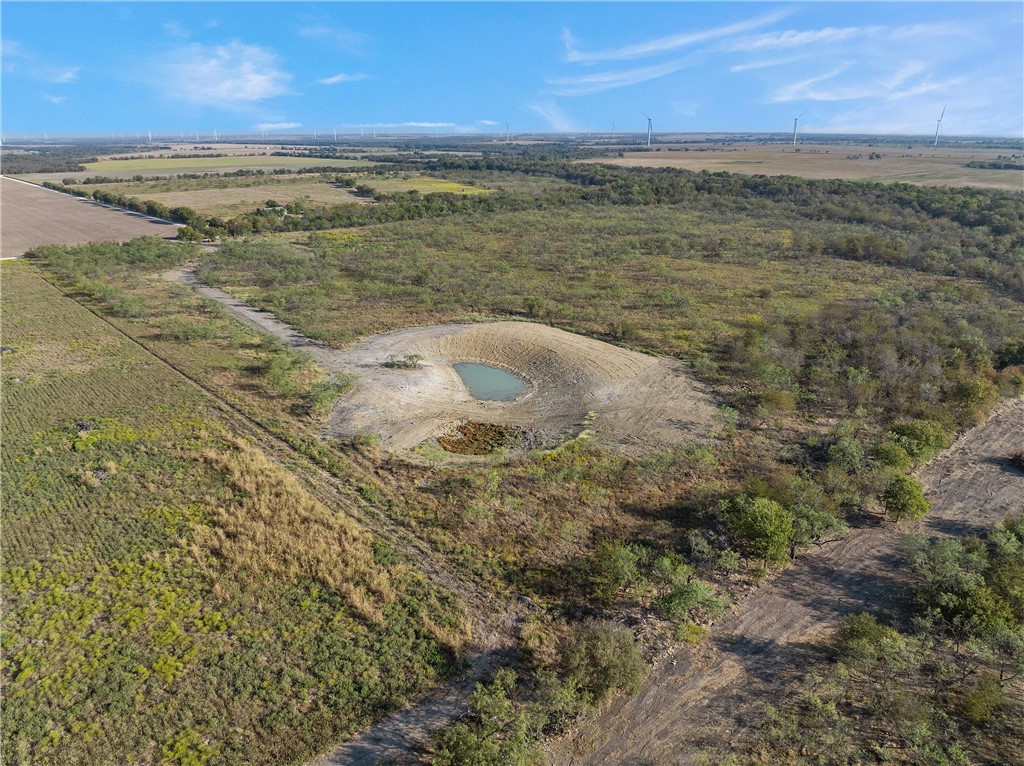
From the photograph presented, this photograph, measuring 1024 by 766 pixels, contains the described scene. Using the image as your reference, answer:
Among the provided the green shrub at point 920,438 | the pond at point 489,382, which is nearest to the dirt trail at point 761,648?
the green shrub at point 920,438

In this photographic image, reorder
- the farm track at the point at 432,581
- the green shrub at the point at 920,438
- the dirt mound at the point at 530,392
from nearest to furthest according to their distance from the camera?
the farm track at the point at 432,581 → the green shrub at the point at 920,438 → the dirt mound at the point at 530,392

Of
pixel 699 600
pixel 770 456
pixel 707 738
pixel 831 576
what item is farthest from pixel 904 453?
pixel 707 738

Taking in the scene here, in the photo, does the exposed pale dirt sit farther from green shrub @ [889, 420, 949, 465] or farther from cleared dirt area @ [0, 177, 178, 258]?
cleared dirt area @ [0, 177, 178, 258]

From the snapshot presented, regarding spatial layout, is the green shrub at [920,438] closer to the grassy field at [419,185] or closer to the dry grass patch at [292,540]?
the dry grass patch at [292,540]

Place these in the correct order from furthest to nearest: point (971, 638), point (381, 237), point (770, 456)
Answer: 1. point (381, 237)
2. point (770, 456)
3. point (971, 638)

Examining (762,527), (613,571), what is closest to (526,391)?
(613,571)

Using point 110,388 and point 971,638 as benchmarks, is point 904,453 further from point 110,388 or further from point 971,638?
point 110,388

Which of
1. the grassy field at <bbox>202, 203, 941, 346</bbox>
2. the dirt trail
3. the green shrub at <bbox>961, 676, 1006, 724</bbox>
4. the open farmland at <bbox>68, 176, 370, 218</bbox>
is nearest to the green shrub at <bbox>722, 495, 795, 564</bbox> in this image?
the dirt trail
